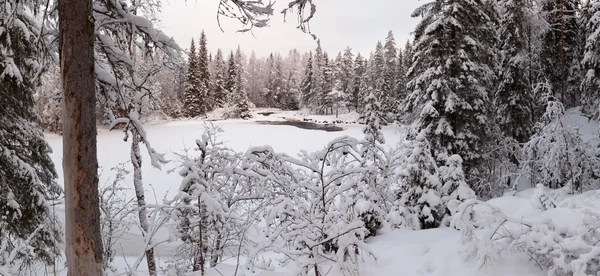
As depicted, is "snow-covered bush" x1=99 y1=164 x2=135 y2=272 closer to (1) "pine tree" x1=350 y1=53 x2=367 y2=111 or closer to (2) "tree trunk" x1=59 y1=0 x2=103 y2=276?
(2) "tree trunk" x1=59 y1=0 x2=103 y2=276

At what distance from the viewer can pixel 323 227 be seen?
3637 mm

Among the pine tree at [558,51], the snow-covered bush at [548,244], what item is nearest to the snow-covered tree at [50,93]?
the snow-covered bush at [548,244]

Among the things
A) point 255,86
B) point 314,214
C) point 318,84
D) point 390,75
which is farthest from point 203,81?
point 314,214

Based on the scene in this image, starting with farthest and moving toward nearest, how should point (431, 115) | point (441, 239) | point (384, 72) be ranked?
point (384, 72) < point (431, 115) < point (441, 239)

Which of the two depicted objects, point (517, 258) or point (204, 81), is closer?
point (517, 258)

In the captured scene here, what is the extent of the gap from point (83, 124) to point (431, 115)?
991 cm

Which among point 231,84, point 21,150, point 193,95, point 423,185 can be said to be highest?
point 231,84

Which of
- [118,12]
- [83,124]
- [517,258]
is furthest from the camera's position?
[517,258]

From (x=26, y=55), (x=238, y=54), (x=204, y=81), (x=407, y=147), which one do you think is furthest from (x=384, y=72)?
(x=26, y=55)

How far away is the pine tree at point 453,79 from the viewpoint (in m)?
10.6

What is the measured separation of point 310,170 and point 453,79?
5.81 m

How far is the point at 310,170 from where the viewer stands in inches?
320

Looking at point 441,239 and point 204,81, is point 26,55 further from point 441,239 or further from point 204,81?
point 204,81

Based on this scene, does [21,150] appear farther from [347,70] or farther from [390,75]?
[347,70]
